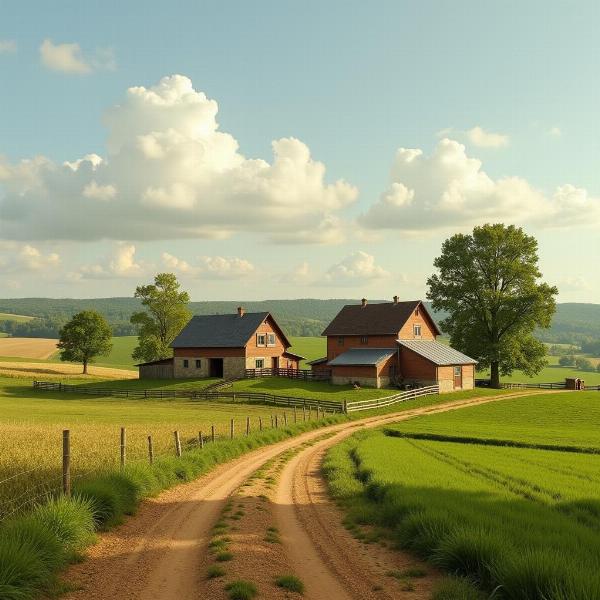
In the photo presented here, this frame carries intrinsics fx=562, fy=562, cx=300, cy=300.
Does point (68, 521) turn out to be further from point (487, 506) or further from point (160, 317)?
point (160, 317)

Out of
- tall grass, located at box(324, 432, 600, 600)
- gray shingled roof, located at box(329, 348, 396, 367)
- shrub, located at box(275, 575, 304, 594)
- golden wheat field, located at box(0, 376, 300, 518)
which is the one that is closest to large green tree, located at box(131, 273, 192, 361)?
golden wheat field, located at box(0, 376, 300, 518)

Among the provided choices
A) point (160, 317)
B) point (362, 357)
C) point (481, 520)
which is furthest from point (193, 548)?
point (160, 317)

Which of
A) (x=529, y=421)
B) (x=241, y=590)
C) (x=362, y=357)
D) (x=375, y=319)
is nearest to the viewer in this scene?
(x=241, y=590)

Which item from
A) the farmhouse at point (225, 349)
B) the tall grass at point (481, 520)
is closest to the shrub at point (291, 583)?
the tall grass at point (481, 520)

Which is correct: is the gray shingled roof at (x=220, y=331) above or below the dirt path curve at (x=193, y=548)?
above

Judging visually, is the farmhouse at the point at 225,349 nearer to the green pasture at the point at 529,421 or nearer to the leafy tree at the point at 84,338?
the leafy tree at the point at 84,338

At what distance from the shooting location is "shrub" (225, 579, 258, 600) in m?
8.88

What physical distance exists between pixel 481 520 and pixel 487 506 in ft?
7.26

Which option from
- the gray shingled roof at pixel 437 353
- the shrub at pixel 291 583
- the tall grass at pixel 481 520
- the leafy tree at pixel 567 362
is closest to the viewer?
the tall grass at pixel 481 520

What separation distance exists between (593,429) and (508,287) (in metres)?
28.4

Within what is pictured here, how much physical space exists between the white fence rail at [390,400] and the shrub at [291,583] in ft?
118

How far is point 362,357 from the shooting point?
62656 millimetres

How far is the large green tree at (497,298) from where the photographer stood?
6266 cm

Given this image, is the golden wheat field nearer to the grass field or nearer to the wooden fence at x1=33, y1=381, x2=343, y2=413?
the wooden fence at x1=33, y1=381, x2=343, y2=413
